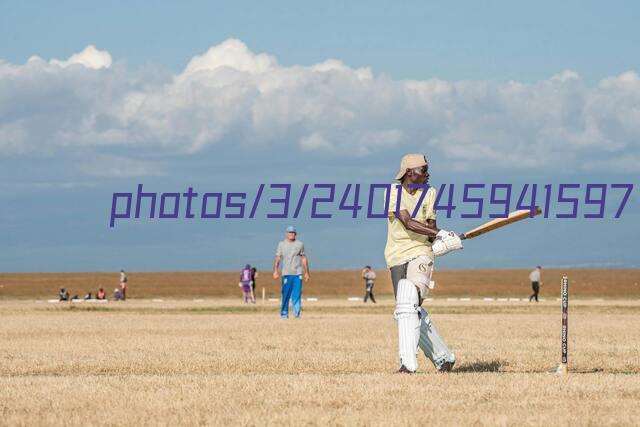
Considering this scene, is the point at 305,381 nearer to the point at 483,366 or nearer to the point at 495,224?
the point at 495,224

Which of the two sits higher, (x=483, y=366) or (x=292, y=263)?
(x=292, y=263)

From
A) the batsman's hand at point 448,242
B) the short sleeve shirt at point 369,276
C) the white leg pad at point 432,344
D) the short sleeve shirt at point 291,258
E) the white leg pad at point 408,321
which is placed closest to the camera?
the batsman's hand at point 448,242

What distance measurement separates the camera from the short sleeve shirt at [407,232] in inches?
521

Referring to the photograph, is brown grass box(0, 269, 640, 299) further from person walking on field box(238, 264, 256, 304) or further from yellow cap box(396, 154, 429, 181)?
yellow cap box(396, 154, 429, 181)

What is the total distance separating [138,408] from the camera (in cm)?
1049

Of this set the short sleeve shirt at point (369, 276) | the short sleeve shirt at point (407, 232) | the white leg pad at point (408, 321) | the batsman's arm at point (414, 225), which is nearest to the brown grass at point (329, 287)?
the short sleeve shirt at point (369, 276)

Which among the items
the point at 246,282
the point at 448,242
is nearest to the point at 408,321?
the point at 448,242

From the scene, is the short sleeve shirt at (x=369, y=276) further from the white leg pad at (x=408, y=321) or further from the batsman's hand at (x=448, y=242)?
the batsman's hand at (x=448, y=242)

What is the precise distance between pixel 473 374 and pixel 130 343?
834cm

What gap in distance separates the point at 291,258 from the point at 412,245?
16.7 m

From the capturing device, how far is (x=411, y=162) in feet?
43.5

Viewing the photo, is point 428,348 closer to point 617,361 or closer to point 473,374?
point 473,374

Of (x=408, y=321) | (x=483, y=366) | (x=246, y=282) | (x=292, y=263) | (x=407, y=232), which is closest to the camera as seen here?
(x=408, y=321)

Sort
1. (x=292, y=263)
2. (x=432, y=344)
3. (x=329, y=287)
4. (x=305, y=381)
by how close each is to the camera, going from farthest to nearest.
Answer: (x=329, y=287)
(x=292, y=263)
(x=432, y=344)
(x=305, y=381)
